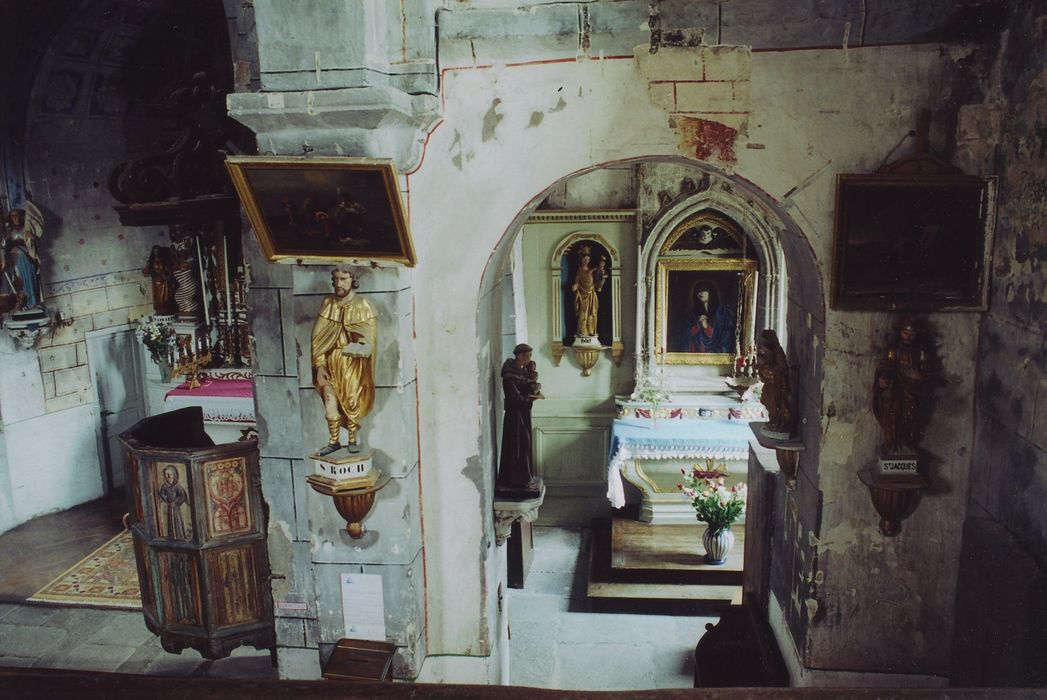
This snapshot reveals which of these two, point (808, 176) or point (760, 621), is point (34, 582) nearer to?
point (760, 621)

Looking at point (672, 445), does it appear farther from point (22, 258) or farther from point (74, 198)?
point (74, 198)

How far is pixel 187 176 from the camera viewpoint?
618 centimetres

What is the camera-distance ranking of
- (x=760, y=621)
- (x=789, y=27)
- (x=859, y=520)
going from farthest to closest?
(x=760, y=621) < (x=859, y=520) < (x=789, y=27)

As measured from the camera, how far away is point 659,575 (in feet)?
27.1

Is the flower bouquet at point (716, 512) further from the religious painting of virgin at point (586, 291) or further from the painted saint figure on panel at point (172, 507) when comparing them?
the painted saint figure on panel at point (172, 507)

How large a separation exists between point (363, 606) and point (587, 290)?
17.3 feet

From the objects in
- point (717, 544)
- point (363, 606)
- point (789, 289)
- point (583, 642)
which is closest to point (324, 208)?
point (363, 606)

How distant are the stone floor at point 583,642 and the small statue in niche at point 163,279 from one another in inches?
228

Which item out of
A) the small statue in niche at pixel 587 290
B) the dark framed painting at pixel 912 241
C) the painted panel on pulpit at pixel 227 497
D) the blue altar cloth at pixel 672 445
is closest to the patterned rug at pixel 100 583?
the painted panel on pulpit at pixel 227 497

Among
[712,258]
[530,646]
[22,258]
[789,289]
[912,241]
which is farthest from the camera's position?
[712,258]

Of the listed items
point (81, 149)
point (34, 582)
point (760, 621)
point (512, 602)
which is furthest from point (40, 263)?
point (760, 621)

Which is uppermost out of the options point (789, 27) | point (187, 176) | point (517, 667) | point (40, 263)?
point (789, 27)

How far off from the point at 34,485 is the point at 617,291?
7064mm

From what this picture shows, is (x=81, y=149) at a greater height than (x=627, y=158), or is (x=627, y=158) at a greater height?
(x=81, y=149)
